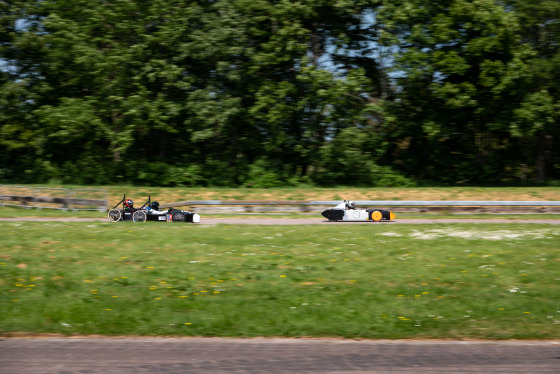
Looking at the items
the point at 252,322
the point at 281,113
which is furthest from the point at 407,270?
the point at 281,113

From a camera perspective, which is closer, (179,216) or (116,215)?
(179,216)

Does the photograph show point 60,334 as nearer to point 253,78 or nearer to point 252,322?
point 252,322

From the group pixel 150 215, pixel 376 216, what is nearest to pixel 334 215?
pixel 376 216

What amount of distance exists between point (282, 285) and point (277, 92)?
2523 centimetres

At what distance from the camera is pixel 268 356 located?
7629 mm

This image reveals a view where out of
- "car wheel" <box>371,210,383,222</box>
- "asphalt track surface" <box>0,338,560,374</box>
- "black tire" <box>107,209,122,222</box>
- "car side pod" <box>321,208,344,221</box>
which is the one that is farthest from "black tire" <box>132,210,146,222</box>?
"asphalt track surface" <box>0,338,560,374</box>

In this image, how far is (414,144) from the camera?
1468 inches

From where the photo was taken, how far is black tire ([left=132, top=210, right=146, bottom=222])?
2075 cm

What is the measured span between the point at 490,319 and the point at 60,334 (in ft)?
22.4

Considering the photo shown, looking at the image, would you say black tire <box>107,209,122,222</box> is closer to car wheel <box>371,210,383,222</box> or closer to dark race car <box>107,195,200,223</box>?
dark race car <box>107,195,200,223</box>

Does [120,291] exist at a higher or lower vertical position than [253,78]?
lower

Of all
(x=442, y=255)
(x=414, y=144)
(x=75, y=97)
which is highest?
(x=75, y=97)

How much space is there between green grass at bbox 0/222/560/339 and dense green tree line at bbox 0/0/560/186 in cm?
2018

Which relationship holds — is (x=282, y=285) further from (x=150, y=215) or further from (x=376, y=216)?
(x=150, y=215)
